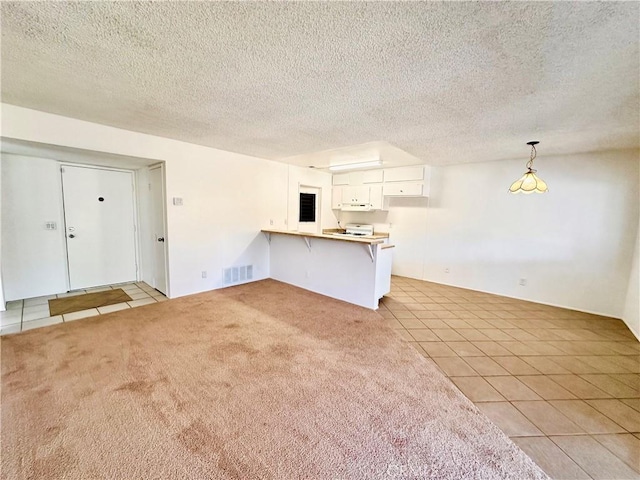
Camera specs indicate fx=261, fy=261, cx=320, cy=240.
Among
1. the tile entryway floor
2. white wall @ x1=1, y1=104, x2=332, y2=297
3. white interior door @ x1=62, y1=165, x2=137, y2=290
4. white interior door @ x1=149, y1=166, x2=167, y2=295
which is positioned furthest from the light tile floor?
white interior door @ x1=62, y1=165, x2=137, y2=290

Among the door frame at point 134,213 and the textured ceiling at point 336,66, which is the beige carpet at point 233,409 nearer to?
the door frame at point 134,213

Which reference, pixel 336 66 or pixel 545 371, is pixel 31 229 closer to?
pixel 336 66

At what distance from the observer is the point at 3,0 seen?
1295 mm

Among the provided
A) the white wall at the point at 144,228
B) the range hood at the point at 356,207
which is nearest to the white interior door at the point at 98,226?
the white wall at the point at 144,228

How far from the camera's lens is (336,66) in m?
1.79

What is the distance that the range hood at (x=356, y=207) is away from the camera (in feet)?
19.7

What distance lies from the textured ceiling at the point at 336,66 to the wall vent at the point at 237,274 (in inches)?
99.2

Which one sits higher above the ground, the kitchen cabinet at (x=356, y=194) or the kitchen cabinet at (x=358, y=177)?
the kitchen cabinet at (x=358, y=177)

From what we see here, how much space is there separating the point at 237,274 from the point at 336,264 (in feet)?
6.29

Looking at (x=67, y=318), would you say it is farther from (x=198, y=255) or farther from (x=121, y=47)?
(x=121, y=47)

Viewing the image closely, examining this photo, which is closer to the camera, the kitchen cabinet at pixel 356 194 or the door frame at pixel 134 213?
the door frame at pixel 134 213

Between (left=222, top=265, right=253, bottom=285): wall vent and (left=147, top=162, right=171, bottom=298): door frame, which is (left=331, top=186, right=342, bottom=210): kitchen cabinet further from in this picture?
Result: (left=147, top=162, right=171, bottom=298): door frame

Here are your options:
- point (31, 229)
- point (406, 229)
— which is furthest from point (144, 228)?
point (406, 229)

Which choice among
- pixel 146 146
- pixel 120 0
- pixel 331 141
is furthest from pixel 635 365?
pixel 146 146
